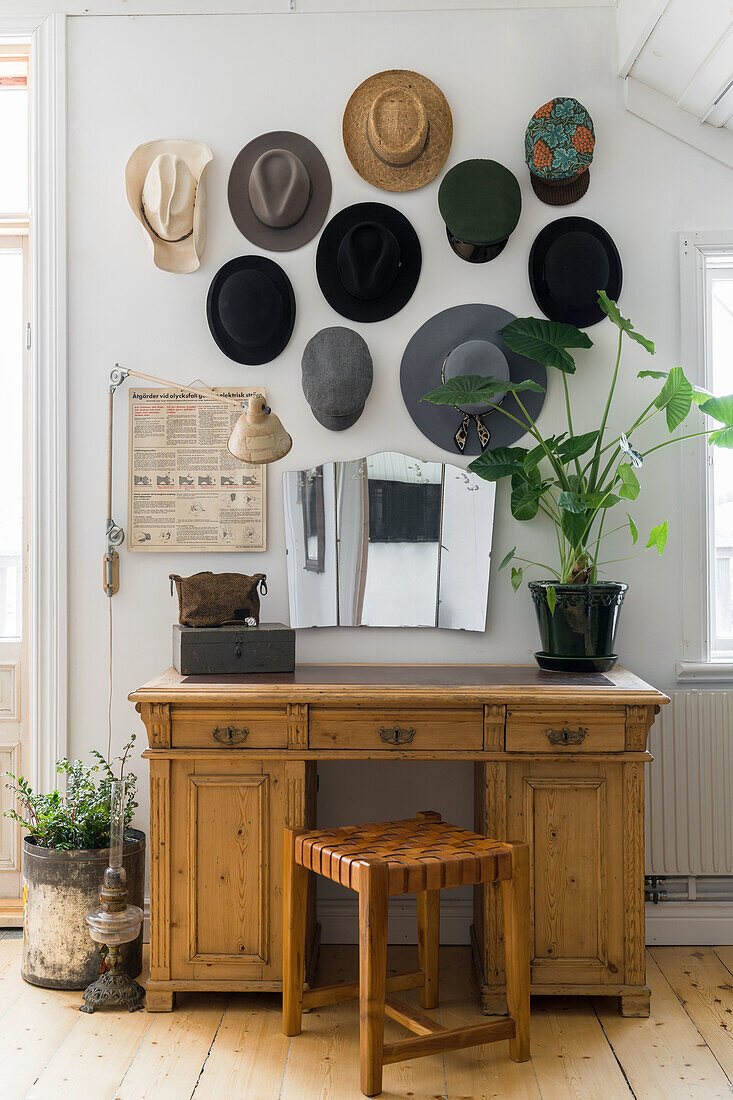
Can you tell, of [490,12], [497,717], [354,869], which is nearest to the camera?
[354,869]

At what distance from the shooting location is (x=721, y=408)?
2492mm

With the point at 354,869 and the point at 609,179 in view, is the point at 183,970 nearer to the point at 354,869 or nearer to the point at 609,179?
the point at 354,869

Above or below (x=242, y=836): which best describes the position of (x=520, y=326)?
above

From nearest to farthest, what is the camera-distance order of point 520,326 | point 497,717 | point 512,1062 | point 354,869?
1. point 354,869
2. point 512,1062
3. point 497,717
4. point 520,326

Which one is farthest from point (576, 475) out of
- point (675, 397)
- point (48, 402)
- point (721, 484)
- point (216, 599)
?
point (48, 402)

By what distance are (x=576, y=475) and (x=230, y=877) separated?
55.8 inches

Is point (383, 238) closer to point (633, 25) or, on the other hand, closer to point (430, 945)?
point (633, 25)

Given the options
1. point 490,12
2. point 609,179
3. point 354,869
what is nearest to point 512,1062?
point 354,869

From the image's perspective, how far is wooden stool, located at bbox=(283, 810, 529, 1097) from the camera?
76.9 inches

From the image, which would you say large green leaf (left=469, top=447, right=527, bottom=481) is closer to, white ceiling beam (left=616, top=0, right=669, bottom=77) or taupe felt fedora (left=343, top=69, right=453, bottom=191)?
taupe felt fedora (left=343, top=69, right=453, bottom=191)

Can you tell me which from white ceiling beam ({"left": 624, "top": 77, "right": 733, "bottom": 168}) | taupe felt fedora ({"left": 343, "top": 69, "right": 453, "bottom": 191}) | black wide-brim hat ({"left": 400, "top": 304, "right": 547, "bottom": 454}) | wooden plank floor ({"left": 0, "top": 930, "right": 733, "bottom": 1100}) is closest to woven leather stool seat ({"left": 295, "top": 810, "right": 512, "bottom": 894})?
wooden plank floor ({"left": 0, "top": 930, "right": 733, "bottom": 1100})

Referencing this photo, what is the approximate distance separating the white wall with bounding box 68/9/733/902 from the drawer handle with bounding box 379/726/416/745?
540mm

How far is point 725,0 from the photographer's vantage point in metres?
2.35

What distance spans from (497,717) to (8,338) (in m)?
1.95
